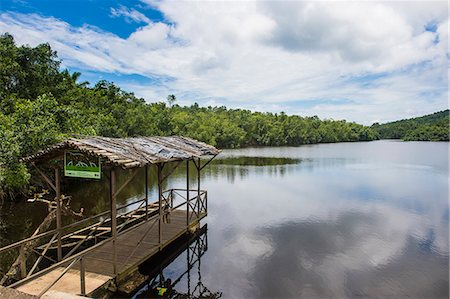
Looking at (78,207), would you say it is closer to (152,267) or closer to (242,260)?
(152,267)

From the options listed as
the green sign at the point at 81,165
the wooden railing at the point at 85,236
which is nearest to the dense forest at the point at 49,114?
the wooden railing at the point at 85,236

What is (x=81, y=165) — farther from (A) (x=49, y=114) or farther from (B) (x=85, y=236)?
(A) (x=49, y=114)

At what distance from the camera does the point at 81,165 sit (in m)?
7.39

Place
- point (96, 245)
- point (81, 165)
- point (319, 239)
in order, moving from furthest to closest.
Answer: point (319, 239) < point (81, 165) < point (96, 245)

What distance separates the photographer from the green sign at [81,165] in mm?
7207

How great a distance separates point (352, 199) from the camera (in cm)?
1864

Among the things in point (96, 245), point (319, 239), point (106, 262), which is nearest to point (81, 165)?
point (96, 245)

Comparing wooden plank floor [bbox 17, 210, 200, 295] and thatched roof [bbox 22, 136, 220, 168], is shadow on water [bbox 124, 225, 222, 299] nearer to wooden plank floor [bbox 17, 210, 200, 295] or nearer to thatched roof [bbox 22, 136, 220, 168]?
wooden plank floor [bbox 17, 210, 200, 295]

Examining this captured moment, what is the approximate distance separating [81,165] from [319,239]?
927 centimetres

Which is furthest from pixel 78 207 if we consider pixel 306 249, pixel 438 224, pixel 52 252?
pixel 438 224

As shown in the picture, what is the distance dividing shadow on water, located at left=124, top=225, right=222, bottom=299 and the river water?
6 cm

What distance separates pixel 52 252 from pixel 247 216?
27.9 ft

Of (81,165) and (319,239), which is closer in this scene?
(81,165)

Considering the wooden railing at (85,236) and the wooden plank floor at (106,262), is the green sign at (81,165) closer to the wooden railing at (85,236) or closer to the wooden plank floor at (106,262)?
the wooden railing at (85,236)
